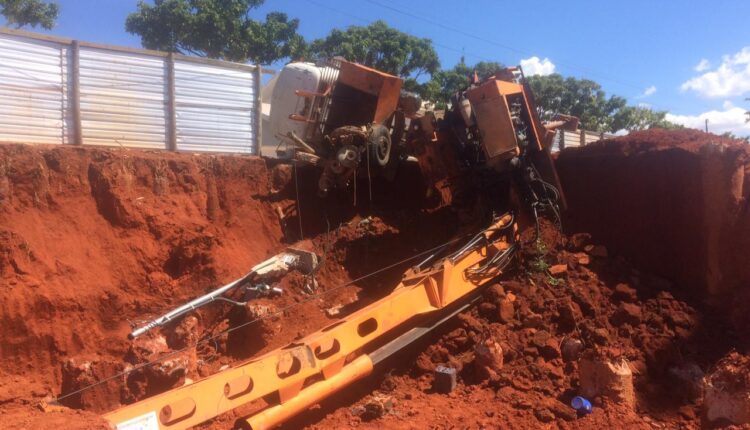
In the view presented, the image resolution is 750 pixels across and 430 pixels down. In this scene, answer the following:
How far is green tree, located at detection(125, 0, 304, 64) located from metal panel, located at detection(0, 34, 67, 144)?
45.2 ft

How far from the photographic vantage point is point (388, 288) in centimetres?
862

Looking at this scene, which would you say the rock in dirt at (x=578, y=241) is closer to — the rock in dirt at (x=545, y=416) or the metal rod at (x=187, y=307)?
the rock in dirt at (x=545, y=416)

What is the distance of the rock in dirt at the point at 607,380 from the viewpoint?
564 centimetres

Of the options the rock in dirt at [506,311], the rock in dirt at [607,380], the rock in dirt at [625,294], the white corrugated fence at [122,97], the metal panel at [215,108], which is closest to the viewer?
the rock in dirt at [607,380]

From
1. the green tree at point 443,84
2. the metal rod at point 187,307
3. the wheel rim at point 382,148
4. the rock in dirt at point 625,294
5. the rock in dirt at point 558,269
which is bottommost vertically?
the metal rod at point 187,307

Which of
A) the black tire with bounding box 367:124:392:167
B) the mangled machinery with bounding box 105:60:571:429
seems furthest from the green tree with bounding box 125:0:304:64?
the black tire with bounding box 367:124:392:167

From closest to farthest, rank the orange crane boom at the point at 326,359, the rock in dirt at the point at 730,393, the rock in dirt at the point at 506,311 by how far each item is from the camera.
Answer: the orange crane boom at the point at 326,359
the rock in dirt at the point at 730,393
the rock in dirt at the point at 506,311

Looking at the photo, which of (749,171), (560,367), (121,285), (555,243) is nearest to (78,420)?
(121,285)

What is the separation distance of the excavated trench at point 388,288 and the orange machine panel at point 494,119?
1203 millimetres

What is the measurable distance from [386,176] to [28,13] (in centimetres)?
1759

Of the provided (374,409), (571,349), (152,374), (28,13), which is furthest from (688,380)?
(28,13)

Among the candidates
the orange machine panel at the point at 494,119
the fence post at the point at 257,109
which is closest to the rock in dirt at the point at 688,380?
the orange machine panel at the point at 494,119

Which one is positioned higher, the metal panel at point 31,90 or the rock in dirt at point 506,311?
the metal panel at point 31,90

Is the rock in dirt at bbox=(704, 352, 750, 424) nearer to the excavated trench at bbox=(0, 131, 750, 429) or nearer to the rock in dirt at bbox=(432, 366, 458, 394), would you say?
the excavated trench at bbox=(0, 131, 750, 429)
